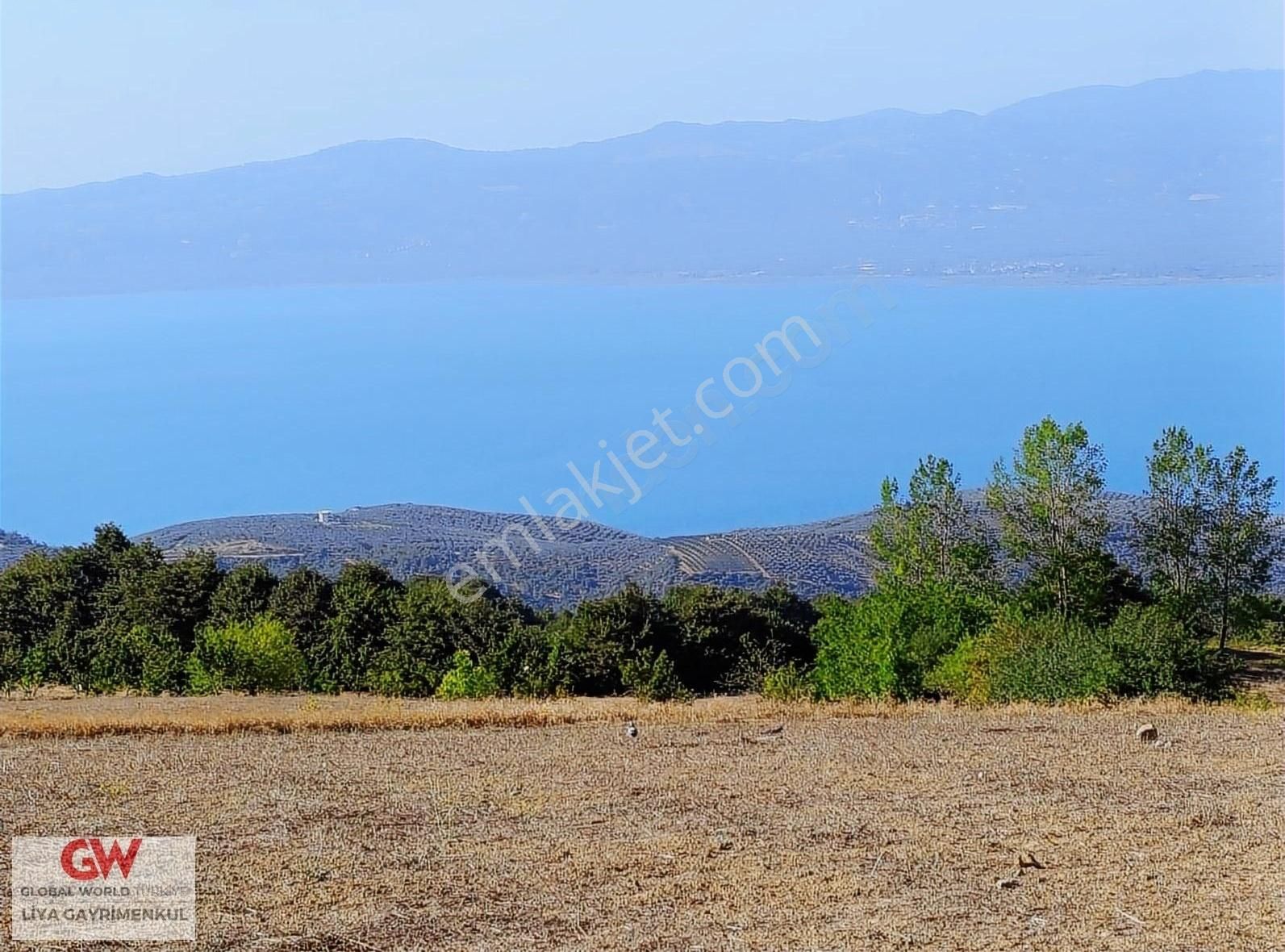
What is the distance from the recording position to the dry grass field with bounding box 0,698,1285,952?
860 cm

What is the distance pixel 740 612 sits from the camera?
36562 millimetres

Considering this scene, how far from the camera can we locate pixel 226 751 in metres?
14.0

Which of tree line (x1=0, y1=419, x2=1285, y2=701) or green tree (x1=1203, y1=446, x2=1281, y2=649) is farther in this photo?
green tree (x1=1203, y1=446, x2=1281, y2=649)

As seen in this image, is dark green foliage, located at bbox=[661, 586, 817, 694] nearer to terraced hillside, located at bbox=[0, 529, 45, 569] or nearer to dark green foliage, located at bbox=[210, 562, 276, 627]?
dark green foliage, located at bbox=[210, 562, 276, 627]

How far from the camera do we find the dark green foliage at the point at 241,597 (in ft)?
114

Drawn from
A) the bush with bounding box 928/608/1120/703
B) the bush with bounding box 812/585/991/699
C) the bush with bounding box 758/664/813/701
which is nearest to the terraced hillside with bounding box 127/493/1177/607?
the bush with bounding box 812/585/991/699

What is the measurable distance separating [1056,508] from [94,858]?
31464mm

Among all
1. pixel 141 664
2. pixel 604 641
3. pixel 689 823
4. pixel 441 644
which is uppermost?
pixel 689 823

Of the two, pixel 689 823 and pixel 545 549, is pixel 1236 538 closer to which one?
pixel 689 823

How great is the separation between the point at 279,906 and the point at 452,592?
27.8 m

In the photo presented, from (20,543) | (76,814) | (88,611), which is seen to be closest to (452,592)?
(88,611)

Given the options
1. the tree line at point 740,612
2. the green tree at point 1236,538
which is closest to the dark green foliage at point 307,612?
the tree line at point 740,612

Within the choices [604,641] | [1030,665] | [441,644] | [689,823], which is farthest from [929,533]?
[689,823]

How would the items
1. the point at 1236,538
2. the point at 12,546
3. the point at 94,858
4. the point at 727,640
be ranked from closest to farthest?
1. the point at 94,858
2. the point at 727,640
3. the point at 1236,538
4. the point at 12,546
